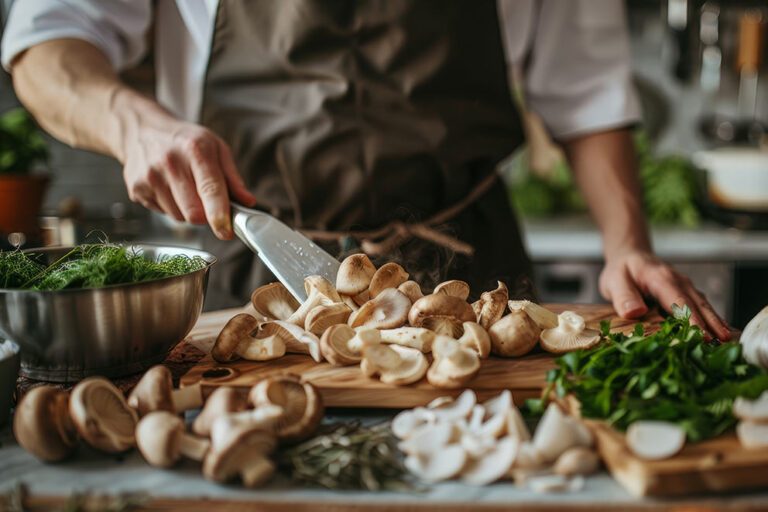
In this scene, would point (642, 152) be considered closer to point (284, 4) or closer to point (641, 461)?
point (284, 4)

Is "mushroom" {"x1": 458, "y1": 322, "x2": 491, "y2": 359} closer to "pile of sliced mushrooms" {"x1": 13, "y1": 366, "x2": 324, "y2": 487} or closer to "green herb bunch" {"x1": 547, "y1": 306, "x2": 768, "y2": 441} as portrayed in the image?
"green herb bunch" {"x1": 547, "y1": 306, "x2": 768, "y2": 441}

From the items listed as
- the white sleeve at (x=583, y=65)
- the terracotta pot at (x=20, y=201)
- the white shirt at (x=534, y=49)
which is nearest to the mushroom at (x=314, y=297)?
the white shirt at (x=534, y=49)

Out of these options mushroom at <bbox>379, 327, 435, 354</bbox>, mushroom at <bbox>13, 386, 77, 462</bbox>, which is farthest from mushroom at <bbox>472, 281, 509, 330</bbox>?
mushroom at <bbox>13, 386, 77, 462</bbox>

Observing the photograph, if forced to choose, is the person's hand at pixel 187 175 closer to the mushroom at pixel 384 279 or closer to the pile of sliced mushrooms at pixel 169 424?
the mushroom at pixel 384 279

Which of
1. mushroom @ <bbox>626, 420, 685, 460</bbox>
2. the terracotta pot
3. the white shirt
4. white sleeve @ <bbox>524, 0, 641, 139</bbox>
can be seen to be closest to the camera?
mushroom @ <bbox>626, 420, 685, 460</bbox>

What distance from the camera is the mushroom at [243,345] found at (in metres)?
0.96

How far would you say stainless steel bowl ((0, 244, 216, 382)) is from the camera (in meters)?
0.85

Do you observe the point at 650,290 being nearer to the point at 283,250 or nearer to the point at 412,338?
the point at 412,338

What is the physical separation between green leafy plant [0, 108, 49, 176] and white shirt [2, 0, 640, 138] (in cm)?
80

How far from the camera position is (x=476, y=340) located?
3.02ft

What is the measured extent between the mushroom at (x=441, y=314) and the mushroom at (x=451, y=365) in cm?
10

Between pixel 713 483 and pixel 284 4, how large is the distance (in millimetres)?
1180

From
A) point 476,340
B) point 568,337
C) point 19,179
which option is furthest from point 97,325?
point 19,179

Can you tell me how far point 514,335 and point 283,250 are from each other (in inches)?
16.0
